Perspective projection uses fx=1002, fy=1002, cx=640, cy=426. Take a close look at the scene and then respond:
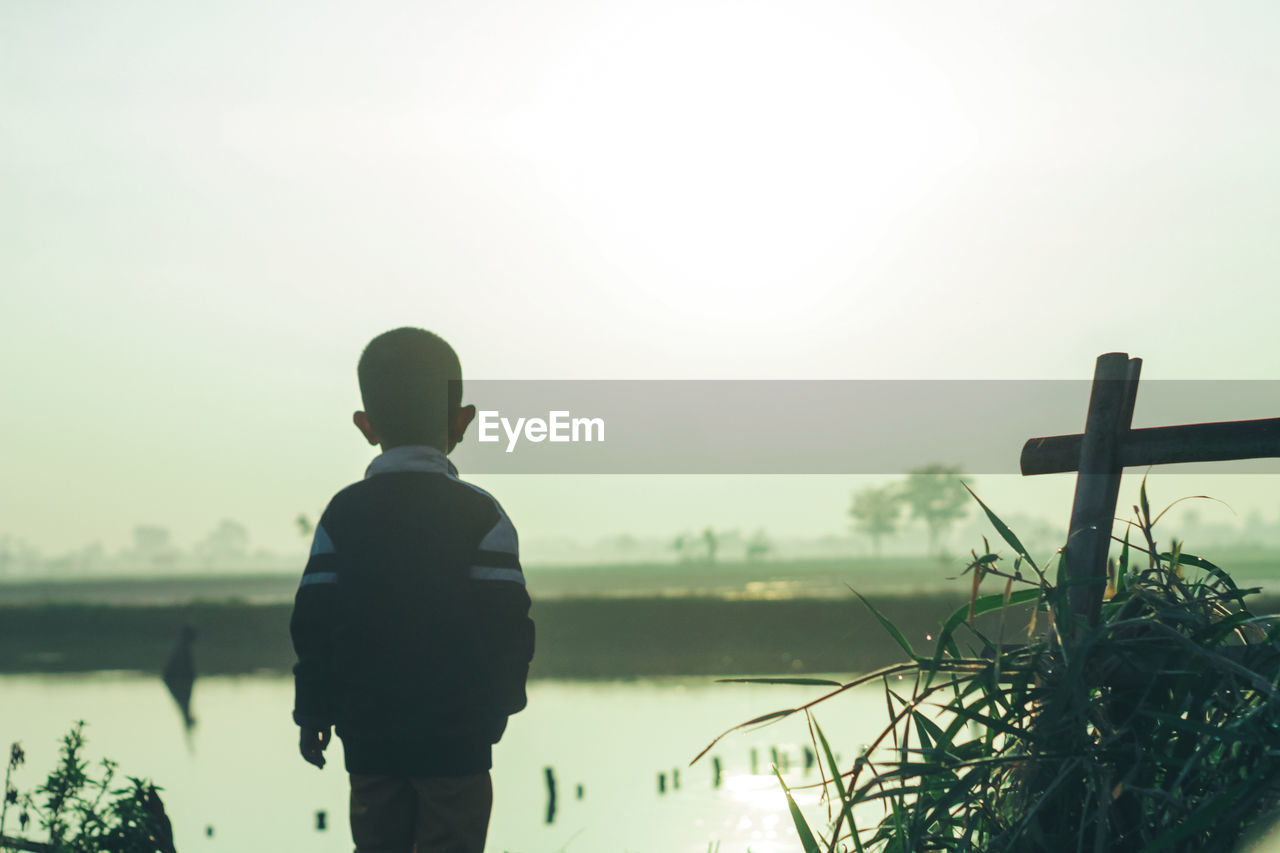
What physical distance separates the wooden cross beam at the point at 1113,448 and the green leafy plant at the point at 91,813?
17.8 feet

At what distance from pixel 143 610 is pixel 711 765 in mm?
42959

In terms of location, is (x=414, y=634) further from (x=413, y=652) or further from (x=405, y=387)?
(x=405, y=387)

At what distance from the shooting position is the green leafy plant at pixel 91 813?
568 cm

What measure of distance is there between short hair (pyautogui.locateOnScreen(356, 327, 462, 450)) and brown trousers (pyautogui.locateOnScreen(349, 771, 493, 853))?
3.38 ft

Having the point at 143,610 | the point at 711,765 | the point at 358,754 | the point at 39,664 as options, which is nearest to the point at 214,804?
the point at 711,765

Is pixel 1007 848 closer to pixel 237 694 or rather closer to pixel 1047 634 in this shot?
pixel 1047 634

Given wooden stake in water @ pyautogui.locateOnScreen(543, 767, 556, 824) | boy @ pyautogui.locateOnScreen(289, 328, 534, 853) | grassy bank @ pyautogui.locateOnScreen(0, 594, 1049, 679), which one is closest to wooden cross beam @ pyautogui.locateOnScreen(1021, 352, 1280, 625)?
boy @ pyautogui.locateOnScreen(289, 328, 534, 853)

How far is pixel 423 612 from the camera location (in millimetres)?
2938

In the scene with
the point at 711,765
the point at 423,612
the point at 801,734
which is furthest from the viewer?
the point at 801,734

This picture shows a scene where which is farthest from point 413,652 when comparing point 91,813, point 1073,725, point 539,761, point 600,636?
point 600,636

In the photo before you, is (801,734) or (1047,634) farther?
(801,734)

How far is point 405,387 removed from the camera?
312 cm

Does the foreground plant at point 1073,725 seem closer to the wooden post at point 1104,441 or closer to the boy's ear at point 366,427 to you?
the wooden post at point 1104,441

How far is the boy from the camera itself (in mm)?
2922
